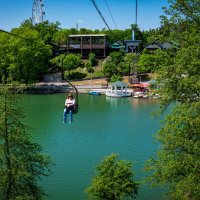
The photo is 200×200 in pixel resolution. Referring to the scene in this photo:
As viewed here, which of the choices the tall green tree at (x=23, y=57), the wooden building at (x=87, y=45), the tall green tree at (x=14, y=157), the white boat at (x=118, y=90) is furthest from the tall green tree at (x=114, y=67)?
the tall green tree at (x=14, y=157)

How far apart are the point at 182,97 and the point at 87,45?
234 ft

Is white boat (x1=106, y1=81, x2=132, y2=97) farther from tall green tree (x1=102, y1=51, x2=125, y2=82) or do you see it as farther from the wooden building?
the wooden building

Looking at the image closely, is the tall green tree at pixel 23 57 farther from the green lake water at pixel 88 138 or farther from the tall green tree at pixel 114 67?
the green lake water at pixel 88 138

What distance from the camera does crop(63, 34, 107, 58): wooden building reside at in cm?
8412

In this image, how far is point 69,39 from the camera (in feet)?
282

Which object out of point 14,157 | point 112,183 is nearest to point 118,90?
point 112,183

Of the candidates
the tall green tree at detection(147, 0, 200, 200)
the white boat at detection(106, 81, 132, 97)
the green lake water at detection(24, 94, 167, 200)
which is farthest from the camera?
the white boat at detection(106, 81, 132, 97)

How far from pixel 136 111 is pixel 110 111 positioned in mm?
3497

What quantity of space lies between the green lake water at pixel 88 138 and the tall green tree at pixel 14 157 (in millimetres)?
4869

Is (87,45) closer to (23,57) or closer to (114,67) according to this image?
(114,67)

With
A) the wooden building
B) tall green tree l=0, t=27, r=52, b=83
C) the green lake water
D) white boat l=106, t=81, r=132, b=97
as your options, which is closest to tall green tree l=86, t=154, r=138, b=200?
the green lake water

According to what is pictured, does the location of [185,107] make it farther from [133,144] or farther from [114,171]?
[133,144]

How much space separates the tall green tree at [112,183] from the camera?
738 inches

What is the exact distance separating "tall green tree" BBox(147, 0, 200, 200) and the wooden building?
6924 centimetres
